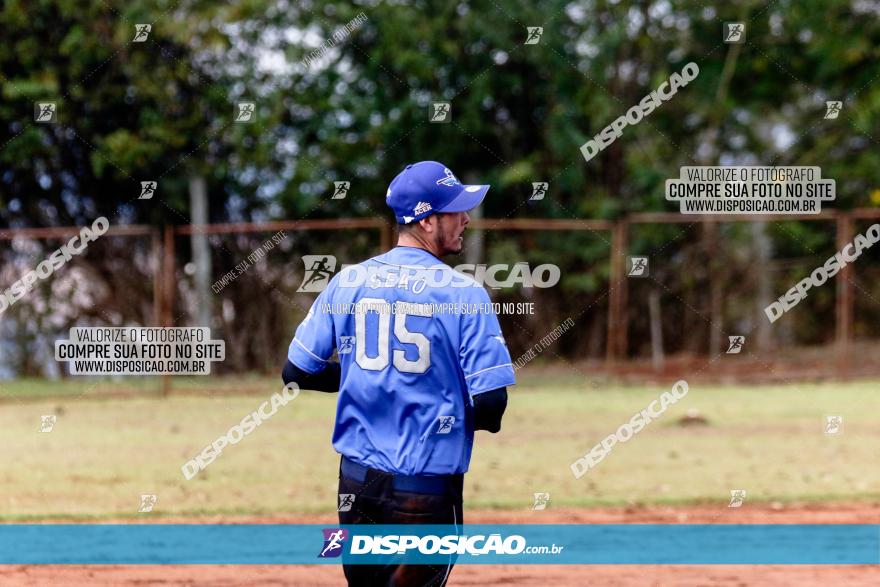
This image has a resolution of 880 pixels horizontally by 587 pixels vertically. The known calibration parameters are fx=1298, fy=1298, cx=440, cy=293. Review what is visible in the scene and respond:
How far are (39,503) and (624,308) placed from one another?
13.8 meters

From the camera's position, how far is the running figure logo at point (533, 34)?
24.3 meters

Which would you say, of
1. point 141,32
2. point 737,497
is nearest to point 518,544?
point 737,497

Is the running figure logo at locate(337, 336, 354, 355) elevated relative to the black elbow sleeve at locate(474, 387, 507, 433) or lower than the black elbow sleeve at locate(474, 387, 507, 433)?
elevated

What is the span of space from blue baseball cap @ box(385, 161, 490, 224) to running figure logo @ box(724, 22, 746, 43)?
73.2 ft

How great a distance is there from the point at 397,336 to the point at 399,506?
58 cm

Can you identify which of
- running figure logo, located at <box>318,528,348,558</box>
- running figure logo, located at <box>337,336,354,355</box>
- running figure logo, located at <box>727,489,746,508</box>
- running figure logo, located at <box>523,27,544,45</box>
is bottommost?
running figure logo, located at <box>727,489,746,508</box>

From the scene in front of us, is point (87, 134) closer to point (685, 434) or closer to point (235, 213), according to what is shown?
point (235, 213)

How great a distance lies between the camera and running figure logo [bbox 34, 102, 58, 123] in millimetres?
23266

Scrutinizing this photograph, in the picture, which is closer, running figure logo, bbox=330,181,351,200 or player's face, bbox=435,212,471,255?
player's face, bbox=435,212,471,255

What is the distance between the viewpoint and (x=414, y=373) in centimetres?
437

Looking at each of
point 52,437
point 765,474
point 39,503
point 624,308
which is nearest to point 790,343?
point 624,308

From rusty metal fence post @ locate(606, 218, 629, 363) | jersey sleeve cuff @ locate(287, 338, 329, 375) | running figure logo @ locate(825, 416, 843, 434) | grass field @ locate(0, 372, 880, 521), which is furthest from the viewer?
rusty metal fence post @ locate(606, 218, 629, 363)

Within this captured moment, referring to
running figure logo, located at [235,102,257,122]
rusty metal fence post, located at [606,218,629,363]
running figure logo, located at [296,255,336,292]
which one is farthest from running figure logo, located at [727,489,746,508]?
running figure logo, located at [235,102,257,122]

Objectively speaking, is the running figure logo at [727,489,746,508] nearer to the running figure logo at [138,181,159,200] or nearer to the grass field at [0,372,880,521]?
the grass field at [0,372,880,521]
